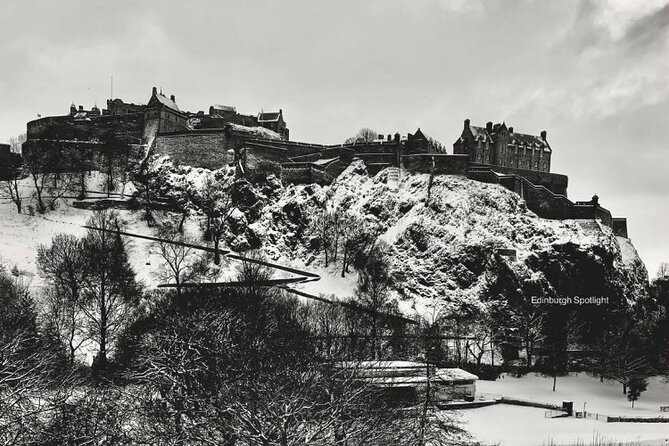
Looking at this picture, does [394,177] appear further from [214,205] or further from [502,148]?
[214,205]

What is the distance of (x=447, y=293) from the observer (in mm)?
44750

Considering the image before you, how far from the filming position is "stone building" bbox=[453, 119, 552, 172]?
2223 inches

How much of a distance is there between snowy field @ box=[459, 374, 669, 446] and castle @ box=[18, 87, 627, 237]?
62.7 ft

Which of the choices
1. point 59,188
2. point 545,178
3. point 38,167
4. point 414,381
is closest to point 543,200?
point 545,178

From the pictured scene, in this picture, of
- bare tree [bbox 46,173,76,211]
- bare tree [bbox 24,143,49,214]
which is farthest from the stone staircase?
bare tree [bbox 24,143,49,214]

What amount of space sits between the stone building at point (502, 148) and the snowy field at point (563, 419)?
79.7ft

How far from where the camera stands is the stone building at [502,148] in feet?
185

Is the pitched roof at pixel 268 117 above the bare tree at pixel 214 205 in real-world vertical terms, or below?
above

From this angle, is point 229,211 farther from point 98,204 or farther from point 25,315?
point 25,315

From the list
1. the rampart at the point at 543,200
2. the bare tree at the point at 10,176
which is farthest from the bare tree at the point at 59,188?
the rampart at the point at 543,200

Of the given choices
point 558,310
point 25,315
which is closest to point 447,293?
point 558,310

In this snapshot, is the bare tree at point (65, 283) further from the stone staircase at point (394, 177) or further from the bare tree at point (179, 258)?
the stone staircase at point (394, 177)

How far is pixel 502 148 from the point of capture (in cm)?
5750

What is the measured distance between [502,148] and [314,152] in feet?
62.5
